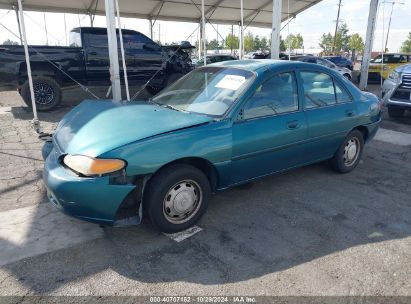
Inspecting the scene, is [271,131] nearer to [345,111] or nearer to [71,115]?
[345,111]

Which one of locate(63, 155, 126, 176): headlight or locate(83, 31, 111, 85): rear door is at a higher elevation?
locate(83, 31, 111, 85): rear door

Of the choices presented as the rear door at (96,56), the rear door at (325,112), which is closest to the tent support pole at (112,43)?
the rear door at (96,56)

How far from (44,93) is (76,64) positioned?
1157mm

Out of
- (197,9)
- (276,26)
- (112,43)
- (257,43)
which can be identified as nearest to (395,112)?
(276,26)

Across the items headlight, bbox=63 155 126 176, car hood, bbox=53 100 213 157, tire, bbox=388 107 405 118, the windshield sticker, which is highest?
the windshield sticker

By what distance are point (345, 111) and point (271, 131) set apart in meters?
1.41

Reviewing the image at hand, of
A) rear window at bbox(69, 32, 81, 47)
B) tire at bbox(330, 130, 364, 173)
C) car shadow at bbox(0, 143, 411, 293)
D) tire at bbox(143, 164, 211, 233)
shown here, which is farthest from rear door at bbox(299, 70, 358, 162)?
rear window at bbox(69, 32, 81, 47)

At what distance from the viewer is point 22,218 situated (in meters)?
3.45

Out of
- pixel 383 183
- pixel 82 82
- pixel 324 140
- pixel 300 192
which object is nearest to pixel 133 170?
pixel 300 192

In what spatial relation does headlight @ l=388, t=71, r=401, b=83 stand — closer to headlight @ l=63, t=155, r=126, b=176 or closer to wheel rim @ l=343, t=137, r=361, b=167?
wheel rim @ l=343, t=137, r=361, b=167

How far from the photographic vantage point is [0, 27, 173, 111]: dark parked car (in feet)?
26.6

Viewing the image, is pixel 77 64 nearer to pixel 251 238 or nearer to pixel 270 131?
pixel 270 131

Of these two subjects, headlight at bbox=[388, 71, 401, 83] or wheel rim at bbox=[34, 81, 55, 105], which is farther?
wheel rim at bbox=[34, 81, 55, 105]

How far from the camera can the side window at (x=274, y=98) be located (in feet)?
11.5
